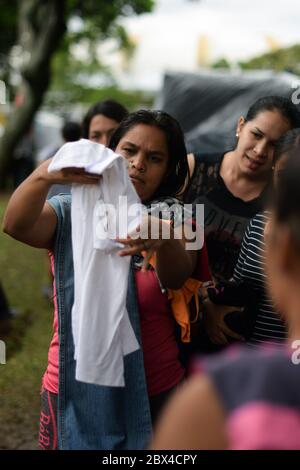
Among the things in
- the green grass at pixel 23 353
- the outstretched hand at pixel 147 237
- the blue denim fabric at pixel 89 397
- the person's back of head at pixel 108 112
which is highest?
the person's back of head at pixel 108 112

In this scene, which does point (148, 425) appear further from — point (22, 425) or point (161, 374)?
point (22, 425)

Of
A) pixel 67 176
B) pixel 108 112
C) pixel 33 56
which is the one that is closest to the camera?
pixel 67 176

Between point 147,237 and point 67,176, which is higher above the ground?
point 67,176

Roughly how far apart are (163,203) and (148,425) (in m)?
0.63

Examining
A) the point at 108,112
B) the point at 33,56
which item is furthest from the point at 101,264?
the point at 33,56

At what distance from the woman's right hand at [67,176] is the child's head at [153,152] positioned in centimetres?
32

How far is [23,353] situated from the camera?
4578mm

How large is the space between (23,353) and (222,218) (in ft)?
8.89

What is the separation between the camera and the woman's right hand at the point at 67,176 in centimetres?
151

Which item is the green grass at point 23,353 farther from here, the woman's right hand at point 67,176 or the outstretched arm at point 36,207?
the woman's right hand at point 67,176

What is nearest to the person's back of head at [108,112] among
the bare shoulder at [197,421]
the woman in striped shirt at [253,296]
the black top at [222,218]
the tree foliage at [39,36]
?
the black top at [222,218]

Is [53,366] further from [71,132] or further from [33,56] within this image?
[33,56]

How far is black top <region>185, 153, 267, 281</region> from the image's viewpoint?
7.60 feet

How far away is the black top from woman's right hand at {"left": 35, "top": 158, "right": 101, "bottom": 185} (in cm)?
89
